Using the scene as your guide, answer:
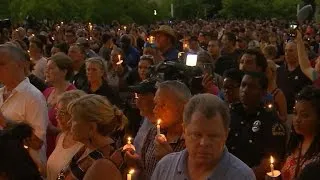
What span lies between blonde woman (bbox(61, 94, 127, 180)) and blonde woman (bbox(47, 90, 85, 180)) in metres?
0.46

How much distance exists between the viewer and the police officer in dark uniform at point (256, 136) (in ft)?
16.2

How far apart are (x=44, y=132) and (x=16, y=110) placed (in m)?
0.30

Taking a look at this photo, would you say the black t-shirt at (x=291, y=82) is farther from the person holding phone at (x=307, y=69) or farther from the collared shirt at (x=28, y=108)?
the collared shirt at (x=28, y=108)

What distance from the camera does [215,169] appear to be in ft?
10.5

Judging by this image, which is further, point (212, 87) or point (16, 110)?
point (212, 87)

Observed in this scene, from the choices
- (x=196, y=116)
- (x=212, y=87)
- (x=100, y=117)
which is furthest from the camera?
(x=212, y=87)

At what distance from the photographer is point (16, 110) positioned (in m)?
5.33

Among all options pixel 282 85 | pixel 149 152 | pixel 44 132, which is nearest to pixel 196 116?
pixel 149 152

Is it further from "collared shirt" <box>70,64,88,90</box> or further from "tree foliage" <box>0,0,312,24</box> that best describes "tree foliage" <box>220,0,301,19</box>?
"collared shirt" <box>70,64,88,90</box>

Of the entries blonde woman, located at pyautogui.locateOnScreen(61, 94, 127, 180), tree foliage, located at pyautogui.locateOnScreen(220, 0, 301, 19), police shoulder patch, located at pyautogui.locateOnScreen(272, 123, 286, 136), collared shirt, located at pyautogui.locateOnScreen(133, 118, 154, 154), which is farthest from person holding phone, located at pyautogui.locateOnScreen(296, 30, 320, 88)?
tree foliage, located at pyautogui.locateOnScreen(220, 0, 301, 19)

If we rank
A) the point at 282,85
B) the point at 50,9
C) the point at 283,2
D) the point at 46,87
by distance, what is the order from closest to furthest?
the point at 46,87 < the point at 282,85 < the point at 50,9 < the point at 283,2

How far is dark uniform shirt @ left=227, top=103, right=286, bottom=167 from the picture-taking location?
4945 millimetres

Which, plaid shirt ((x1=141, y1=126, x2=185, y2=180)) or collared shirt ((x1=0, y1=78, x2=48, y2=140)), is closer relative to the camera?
plaid shirt ((x1=141, y1=126, x2=185, y2=180))

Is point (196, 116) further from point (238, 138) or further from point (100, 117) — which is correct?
point (238, 138)
